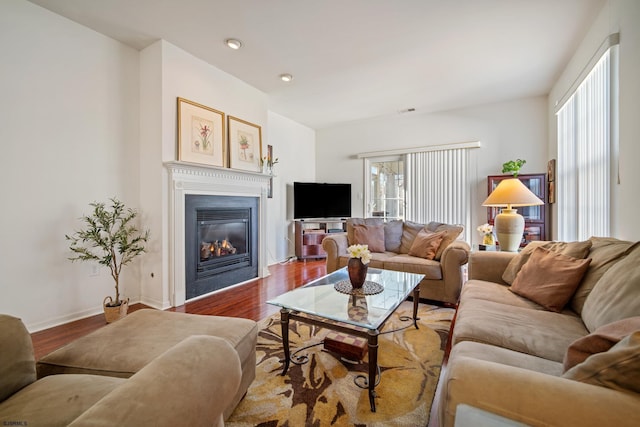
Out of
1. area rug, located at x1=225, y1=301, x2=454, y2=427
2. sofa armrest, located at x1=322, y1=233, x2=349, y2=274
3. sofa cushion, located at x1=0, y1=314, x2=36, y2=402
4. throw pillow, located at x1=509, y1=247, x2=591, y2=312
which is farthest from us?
sofa armrest, located at x1=322, y1=233, x2=349, y2=274

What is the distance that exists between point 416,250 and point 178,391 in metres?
2.99

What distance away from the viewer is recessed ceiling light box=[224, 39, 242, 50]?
2746mm

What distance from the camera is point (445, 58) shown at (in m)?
3.04

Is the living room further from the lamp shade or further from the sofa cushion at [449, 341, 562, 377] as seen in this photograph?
the sofa cushion at [449, 341, 562, 377]

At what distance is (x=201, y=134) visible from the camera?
315 centimetres

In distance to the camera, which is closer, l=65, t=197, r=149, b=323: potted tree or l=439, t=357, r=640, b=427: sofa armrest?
l=439, t=357, r=640, b=427: sofa armrest

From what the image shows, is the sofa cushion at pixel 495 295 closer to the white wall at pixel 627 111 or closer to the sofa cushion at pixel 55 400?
the white wall at pixel 627 111

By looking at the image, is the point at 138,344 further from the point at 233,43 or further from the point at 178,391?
the point at 233,43

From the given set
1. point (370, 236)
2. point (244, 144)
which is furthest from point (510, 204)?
point (244, 144)

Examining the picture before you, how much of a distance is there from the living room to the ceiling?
0.67 ft

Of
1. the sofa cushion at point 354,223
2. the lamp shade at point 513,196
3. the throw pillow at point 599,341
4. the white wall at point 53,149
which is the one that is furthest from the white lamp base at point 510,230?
the white wall at point 53,149

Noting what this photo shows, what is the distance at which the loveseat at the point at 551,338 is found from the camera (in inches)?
26.6

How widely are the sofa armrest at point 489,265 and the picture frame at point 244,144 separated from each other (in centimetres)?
290

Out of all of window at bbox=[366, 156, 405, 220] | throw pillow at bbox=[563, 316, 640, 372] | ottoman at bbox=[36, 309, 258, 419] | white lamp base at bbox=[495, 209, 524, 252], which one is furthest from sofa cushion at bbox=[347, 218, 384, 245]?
throw pillow at bbox=[563, 316, 640, 372]
